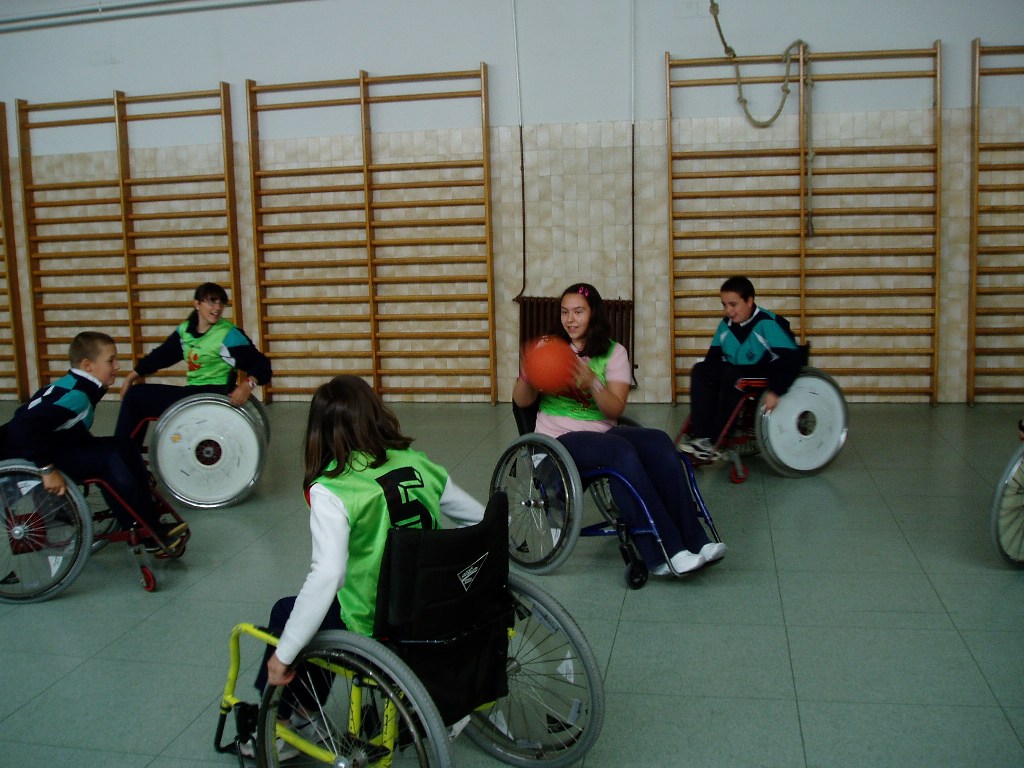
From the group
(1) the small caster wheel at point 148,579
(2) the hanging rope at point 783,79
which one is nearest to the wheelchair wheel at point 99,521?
(1) the small caster wheel at point 148,579

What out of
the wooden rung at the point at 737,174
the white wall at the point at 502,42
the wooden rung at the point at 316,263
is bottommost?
the wooden rung at the point at 316,263

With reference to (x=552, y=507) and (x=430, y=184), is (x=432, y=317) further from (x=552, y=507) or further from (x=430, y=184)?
(x=552, y=507)

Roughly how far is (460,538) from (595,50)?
5.02m

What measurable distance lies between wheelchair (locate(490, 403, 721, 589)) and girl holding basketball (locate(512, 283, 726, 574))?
0.12 feet

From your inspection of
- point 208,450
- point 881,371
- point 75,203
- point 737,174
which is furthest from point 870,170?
point 75,203

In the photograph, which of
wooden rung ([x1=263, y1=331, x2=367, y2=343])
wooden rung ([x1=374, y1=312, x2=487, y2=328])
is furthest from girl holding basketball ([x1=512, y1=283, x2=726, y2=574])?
wooden rung ([x1=263, y1=331, x2=367, y2=343])

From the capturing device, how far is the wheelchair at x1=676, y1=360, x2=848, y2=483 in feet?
13.6

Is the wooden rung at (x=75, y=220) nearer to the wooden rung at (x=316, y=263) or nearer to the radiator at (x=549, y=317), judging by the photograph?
the wooden rung at (x=316, y=263)

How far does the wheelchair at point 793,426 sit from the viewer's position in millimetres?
4141

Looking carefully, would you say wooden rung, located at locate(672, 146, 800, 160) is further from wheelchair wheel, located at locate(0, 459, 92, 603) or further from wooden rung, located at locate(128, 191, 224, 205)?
wheelchair wheel, located at locate(0, 459, 92, 603)

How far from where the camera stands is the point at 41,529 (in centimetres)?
295

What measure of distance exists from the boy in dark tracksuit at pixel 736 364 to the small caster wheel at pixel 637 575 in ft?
4.42

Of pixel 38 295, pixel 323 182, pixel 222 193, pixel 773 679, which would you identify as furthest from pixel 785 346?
pixel 38 295

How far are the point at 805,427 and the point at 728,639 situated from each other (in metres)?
1.87
